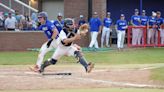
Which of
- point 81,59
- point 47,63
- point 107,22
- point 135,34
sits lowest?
point 47,63

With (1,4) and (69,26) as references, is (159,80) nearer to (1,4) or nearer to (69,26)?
(69,26)

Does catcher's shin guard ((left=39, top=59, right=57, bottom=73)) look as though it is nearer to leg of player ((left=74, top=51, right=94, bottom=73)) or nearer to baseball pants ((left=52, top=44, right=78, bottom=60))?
baseball pants ((left=52, top=44, right=78, bottom=60))

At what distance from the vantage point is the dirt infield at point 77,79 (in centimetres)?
1181

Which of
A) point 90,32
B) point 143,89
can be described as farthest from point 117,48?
point 143,89

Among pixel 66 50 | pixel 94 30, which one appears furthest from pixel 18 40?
pixel 66 50

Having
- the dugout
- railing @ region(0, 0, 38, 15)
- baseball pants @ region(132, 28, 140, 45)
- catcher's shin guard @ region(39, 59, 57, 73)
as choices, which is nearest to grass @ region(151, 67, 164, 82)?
catcher's shin guard @ region(39, 59, 57, 73)

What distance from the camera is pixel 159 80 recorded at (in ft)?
40.6

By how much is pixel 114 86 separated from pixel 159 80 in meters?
1.33

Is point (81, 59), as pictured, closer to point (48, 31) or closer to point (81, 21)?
point (48, 31)

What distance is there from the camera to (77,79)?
12.7 m

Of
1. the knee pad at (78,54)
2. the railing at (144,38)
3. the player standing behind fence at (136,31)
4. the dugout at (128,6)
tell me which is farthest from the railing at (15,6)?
the knee pad at (78,54)

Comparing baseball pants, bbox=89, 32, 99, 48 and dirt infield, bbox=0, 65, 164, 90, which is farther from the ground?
baseball pants, bbox=89, 32, 99, 48

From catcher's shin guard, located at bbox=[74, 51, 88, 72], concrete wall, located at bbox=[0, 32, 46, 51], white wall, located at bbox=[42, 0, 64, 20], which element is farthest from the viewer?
white wall, located at bbox=[42, 0, 64, 20]

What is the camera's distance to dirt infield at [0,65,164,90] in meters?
11.8
